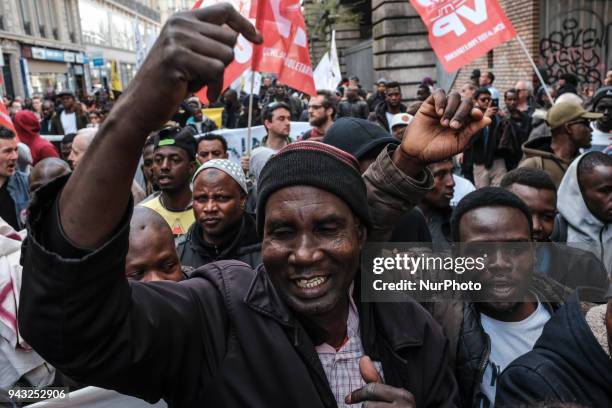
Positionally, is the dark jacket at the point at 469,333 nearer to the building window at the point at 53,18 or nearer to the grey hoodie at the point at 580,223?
the grey hoodie at the point at 580,223

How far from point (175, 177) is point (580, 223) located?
2.74 meters

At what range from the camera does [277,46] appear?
5402mm

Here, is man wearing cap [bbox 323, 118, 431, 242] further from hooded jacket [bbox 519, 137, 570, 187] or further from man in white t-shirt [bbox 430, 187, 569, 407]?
hooded jacket [bbox 519, 137, 570, 187]

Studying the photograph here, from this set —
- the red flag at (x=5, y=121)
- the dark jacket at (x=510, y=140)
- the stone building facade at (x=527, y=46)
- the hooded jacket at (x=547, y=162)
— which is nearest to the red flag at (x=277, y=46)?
the red flag at (x=5, y=121)

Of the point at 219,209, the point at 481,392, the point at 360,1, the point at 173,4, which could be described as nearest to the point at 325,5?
the point at 360,1

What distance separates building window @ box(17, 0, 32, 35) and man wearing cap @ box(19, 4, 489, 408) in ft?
120

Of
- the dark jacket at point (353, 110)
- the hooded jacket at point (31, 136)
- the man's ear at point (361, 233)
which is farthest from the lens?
the dark jacket at point (353, 110)

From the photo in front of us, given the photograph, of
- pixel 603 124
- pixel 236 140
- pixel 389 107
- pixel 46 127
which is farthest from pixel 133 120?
pixel 46 127

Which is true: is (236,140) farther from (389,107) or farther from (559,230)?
(559,230)

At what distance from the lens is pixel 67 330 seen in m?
1.04

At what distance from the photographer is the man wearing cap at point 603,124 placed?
16.9 feet

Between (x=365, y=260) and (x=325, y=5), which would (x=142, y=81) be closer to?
(x=365, y=260)

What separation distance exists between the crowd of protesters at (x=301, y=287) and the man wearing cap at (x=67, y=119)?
830 cm

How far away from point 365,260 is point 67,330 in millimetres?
914
